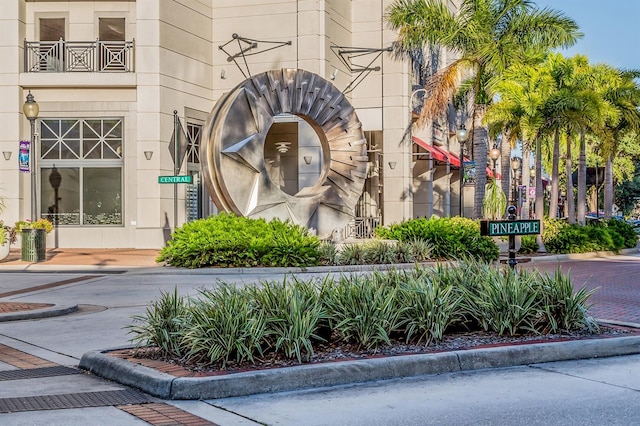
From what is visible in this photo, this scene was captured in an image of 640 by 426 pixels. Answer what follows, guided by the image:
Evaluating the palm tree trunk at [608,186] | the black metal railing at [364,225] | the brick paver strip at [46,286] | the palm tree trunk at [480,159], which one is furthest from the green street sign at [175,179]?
the palm tree trunk at [608,186]

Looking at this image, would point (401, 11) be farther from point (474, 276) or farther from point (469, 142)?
point (474, 276)

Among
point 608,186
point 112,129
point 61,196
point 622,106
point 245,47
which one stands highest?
point 245,47

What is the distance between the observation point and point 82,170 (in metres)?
31.3

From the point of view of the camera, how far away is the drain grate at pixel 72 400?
6535mm

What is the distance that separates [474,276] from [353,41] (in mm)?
29530

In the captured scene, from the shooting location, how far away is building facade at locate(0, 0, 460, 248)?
30500mm

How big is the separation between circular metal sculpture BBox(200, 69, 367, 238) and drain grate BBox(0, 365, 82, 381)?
13426 mm

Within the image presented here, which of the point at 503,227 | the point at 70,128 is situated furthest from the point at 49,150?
the point at 503,227

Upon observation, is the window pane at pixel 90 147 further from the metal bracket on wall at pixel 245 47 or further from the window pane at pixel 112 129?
the metal bracket on wall at pixel 245 47

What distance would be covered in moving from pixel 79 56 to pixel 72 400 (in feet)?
88.4

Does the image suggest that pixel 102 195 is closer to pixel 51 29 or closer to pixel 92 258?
pixel 92 258

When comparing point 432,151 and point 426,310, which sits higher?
point 432,151

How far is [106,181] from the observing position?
31.4 m

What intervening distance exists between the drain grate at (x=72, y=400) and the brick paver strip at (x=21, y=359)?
1655mm
